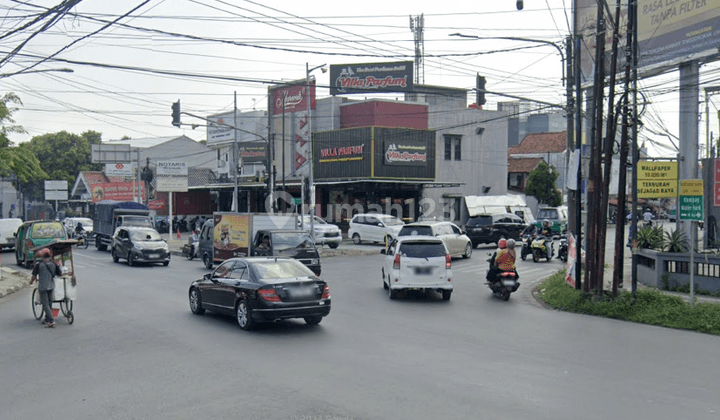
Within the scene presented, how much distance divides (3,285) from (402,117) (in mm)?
34199

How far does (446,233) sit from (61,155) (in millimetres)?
68663

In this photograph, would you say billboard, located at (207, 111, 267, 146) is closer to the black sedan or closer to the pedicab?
the pedicab

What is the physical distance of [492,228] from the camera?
35.3 m

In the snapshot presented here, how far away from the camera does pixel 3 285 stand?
22.3 meters

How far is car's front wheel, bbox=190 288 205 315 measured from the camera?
15.6 m

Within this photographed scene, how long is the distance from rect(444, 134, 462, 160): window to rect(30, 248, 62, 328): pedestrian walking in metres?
42.3

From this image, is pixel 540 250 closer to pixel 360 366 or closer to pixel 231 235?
pixel 231 235

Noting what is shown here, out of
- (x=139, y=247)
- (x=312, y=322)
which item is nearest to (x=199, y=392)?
(x=312, y=322)

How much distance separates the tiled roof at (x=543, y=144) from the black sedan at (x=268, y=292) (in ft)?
208

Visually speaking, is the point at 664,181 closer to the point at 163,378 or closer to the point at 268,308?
the point at 268,308

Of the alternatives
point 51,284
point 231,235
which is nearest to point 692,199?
point 51,284

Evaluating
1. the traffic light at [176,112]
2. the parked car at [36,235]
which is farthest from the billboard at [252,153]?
the parked car at [36,235]

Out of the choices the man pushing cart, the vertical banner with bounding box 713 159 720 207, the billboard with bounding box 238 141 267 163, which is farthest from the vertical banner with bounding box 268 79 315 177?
the man pushing cart

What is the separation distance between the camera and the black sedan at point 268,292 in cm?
1315
